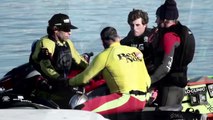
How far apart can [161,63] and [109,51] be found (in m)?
0.91

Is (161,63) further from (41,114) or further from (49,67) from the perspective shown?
(41,114)

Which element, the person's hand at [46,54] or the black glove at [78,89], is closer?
the black glove at [78,89]

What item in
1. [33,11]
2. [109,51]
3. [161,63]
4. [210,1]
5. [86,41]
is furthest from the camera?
[210,1]

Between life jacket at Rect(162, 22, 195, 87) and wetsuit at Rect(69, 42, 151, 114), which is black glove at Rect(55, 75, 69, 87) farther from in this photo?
life jacket at Rect(162, 22, 195, 87)

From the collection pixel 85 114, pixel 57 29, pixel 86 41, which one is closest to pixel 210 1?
pixel 86 41

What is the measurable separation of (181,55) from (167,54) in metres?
0.23

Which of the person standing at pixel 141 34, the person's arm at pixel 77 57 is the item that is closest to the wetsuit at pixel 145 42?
the person standing at pixel 141 34

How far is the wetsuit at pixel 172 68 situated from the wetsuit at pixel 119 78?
529 mm

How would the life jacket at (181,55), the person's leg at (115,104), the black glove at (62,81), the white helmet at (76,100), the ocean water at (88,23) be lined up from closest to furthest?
the white helmet at (76,100)
the person's leg at (115,104)
the black glove at (62,81)
the life jacket at (181,55)
the ocean water at (88,23)

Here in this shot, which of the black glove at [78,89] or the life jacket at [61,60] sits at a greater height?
the life jacket at [61,60]

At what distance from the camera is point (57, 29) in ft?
30.5

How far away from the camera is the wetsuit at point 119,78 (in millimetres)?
8219

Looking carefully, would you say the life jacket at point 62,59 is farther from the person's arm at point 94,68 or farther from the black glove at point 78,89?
the person's arm at point 94,68

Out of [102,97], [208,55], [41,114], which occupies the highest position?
[41,114]
